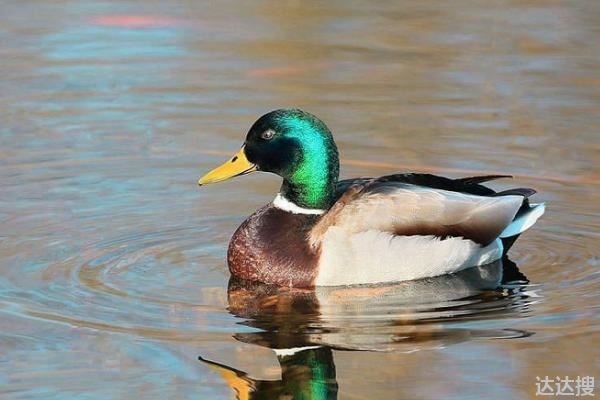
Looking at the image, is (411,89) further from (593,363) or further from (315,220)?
(593,363)

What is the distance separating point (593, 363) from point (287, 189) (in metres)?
2.63

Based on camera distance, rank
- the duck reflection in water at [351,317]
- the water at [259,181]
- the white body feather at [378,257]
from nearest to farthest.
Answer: the duck reflection in water at [351,317], the water at [259,181], the white body feather at [378,257]

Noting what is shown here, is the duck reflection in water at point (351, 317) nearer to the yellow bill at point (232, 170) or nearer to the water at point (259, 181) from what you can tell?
the water at point (259, 181)

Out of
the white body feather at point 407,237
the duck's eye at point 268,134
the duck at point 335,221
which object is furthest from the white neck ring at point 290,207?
the duck's eye at point 268,134

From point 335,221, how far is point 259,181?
2.05 metres

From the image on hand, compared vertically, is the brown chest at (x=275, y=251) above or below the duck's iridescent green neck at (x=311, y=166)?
below

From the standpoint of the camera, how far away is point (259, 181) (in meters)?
10.9

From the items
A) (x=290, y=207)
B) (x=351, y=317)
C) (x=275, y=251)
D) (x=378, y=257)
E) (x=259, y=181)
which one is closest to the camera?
(x=351, y=317)

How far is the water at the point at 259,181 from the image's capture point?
735cm

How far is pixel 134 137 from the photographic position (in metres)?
11.7

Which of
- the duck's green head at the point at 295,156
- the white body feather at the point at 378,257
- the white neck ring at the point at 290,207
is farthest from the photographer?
the white neck ring at the point at 290,207

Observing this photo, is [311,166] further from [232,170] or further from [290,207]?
[232,170]

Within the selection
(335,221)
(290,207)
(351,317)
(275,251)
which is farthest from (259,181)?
(351,317)

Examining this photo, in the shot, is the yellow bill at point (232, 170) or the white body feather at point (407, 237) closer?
the white body feather at point (407, 237)
